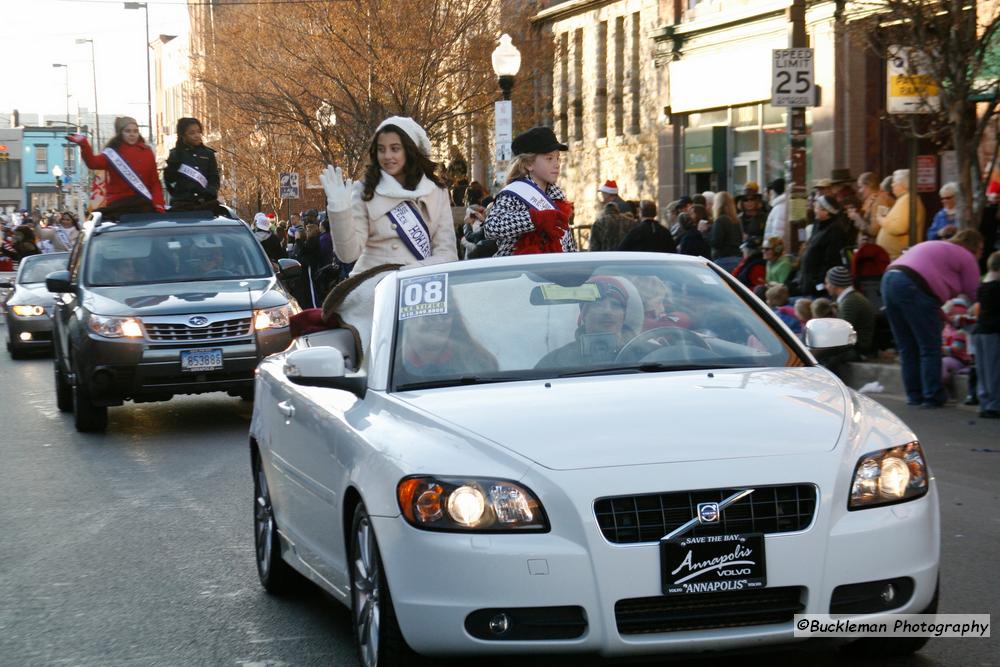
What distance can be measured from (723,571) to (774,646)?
0.29 metres

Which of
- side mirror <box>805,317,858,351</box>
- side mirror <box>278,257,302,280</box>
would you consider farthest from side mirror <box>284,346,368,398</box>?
side mirror <box>278,257,302,280</box>

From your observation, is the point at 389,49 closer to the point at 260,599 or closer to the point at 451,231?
the point at 451,231

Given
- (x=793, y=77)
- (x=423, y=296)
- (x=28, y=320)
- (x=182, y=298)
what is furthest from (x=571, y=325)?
(x=28, y=320)

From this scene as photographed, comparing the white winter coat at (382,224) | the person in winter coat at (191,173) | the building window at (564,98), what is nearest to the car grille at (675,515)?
the white winter coat at (382,224)

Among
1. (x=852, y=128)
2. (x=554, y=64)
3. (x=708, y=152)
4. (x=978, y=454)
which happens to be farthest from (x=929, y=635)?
(x=554, y=64)

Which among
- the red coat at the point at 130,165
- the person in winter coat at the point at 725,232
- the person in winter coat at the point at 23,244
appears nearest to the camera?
the red coat at the point at 130,165

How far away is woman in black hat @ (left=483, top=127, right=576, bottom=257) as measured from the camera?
966cm

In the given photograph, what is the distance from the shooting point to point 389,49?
36719 millimetres

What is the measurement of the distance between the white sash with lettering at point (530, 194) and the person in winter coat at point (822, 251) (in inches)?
308

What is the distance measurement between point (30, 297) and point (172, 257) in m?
9.84

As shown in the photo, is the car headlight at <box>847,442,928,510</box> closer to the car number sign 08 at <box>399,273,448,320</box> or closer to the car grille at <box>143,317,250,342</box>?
the car number sign 08 at <box>399,273,448,320</box>

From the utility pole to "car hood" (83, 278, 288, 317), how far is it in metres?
7.00

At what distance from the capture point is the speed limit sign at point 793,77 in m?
18.2

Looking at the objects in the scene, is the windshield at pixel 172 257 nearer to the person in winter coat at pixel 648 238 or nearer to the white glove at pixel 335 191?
the person in winter coat at pixel 648 238
